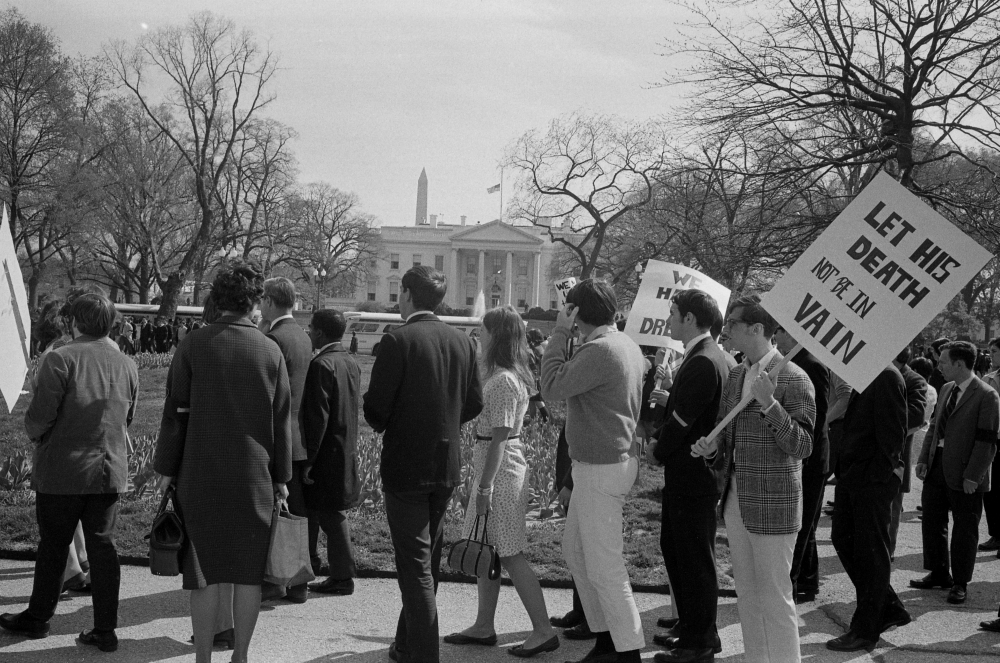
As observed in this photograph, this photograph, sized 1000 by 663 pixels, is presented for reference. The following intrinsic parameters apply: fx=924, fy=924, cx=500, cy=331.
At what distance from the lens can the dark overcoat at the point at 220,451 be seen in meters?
3.94

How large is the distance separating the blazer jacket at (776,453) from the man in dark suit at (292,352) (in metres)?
2.52

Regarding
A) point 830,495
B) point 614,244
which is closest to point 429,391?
point 830,495

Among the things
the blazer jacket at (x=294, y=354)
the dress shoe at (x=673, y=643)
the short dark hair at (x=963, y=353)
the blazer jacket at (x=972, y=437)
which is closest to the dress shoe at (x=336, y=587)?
the blazer jacket at (x=294, y=354)

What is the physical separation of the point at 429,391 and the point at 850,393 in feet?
9.54

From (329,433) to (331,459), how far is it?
161mm

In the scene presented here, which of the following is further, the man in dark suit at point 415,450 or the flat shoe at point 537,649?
the flat shoe at point 537,649

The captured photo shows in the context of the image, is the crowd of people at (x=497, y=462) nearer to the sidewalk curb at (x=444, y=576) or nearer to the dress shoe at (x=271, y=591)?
the dress shoe at (x=271, y=591)

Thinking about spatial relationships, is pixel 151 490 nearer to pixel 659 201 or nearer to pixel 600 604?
pixel 600 604

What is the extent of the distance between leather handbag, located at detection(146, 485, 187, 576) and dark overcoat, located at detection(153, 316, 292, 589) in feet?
0.13

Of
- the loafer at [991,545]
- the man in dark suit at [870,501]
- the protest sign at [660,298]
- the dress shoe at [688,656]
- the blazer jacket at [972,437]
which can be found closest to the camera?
the dress shoe at [688,656]

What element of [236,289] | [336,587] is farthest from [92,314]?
[336,587]

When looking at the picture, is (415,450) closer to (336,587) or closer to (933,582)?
(336,587)

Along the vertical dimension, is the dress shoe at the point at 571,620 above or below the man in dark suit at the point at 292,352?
below

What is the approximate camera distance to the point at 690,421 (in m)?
4.39
